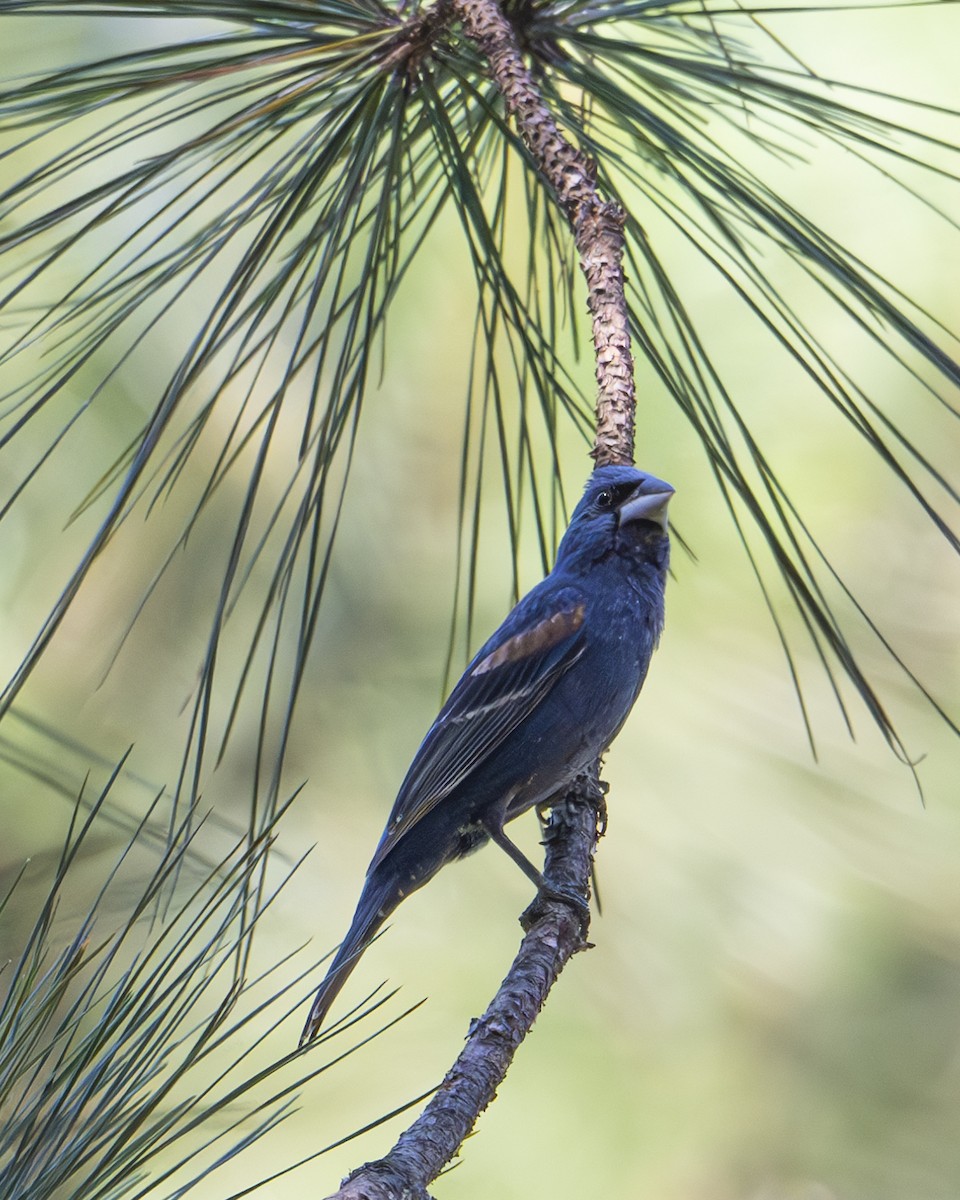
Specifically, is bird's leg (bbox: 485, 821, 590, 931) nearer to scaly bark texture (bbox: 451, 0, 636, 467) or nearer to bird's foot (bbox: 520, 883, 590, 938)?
bird's foot (bbox: 520, 883, 590, 938)

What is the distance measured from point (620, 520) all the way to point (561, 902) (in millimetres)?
677

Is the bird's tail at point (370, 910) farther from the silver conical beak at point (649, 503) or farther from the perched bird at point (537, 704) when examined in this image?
the silver conical beak at point (649, 503)

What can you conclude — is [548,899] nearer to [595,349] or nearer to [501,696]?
[501,696]

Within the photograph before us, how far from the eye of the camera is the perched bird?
2.03m

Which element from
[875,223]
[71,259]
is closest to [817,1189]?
[875,223]

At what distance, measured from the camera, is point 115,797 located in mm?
2221

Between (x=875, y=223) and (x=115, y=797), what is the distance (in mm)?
1809

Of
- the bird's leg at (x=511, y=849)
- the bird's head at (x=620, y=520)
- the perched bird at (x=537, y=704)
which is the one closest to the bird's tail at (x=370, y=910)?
the perched bird at (x=537, y=704)

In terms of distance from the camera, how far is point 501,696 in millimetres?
2139

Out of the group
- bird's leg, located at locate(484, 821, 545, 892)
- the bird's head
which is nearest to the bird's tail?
bird's leg, located at locate(484, 821, 545, 892)

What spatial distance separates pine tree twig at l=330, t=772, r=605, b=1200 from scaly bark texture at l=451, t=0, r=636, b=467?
641 mm

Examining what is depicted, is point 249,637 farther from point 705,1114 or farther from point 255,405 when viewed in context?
point 705,1114

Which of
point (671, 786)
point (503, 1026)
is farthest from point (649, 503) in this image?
point (503, 1026)

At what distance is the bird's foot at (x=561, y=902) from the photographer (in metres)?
1.63
